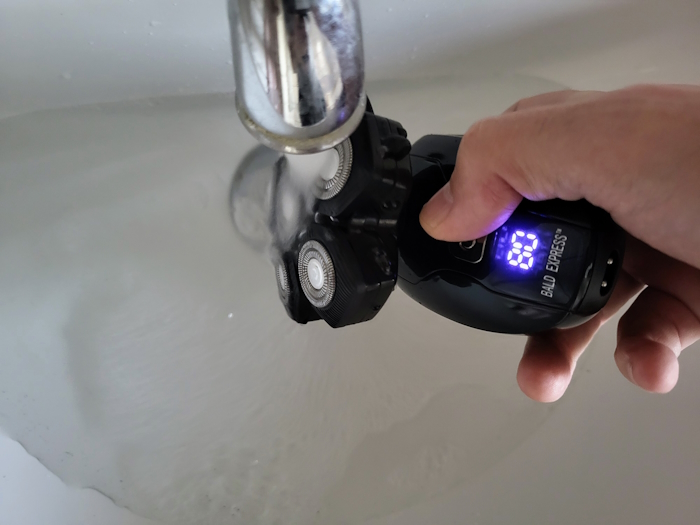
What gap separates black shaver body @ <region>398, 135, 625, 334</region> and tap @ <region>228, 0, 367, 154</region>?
0.59 ft

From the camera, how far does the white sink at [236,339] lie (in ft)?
1.41

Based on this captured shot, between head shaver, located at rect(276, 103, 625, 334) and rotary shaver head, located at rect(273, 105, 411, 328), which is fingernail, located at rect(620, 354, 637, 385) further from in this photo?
rotary shaver head, located at rect(273, 105, 411, 328)

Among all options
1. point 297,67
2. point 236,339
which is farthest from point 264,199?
point 297,67

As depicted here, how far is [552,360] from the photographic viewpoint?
489 mm

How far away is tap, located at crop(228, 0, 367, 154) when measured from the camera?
20cm

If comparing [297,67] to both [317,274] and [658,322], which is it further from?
[658,322]

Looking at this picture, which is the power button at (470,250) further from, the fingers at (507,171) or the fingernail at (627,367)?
the fingernail at (627,367)

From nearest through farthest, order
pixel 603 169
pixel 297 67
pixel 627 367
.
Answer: pixel 297 67 < pixel 603 169 < pixel 627 367

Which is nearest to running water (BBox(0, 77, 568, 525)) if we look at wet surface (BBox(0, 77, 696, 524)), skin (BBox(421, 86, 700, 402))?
wet surface (BBox(0, 77, 696, 524))

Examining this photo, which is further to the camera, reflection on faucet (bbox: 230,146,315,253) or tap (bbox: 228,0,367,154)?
reflection on faucet (bbox: 230,146,315,253)

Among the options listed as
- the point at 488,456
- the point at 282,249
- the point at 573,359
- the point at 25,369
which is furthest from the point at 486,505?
the point at 25,369

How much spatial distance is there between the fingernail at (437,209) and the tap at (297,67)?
0.51 ft

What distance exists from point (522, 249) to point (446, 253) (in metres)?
0.05

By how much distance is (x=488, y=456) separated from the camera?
0.56 m
